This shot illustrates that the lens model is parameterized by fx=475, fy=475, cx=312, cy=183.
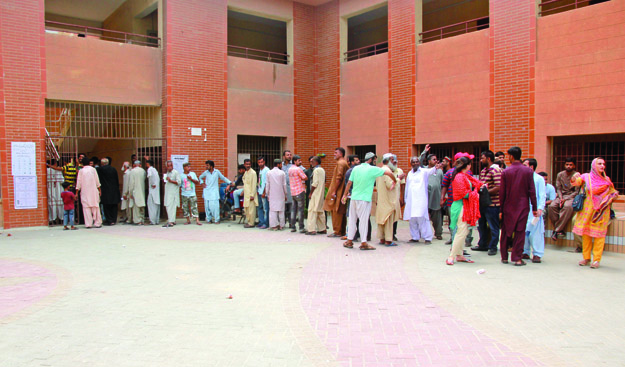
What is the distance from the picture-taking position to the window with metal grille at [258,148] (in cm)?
1644

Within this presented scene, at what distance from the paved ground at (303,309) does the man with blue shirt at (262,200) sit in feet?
12.4

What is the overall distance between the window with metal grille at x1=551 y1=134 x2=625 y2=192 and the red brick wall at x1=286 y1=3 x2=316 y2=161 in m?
8.45

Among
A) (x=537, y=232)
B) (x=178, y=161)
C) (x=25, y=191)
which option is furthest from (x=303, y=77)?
(x=537, y=232)

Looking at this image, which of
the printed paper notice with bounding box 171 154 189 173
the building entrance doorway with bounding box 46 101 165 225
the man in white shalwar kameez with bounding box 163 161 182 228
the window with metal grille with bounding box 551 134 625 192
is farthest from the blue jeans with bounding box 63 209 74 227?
the window with metal grille with bounding box 551 134 625 192

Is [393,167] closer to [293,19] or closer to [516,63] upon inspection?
[516,63]

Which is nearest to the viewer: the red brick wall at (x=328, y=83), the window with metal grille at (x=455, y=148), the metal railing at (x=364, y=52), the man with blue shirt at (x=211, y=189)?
the window with metal grille at (x=455, y=148)

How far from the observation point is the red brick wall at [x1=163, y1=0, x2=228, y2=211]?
14266mm

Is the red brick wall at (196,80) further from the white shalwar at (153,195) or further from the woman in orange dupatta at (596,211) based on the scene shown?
the woman in orange dupatta at (596,211)

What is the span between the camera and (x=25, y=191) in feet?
40.1

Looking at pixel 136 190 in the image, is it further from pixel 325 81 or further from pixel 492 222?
pixel 492 222

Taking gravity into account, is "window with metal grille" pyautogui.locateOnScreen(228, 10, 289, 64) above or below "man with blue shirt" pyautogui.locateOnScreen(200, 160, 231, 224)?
above

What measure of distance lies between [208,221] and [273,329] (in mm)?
9711

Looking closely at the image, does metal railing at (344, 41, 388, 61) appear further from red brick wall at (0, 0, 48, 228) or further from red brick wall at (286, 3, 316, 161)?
red brick wall at (0, 0, 48, 228)

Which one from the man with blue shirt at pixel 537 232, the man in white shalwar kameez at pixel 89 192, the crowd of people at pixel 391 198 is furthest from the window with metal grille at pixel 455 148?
the man in white shalwar kameez at pixel 89 192
